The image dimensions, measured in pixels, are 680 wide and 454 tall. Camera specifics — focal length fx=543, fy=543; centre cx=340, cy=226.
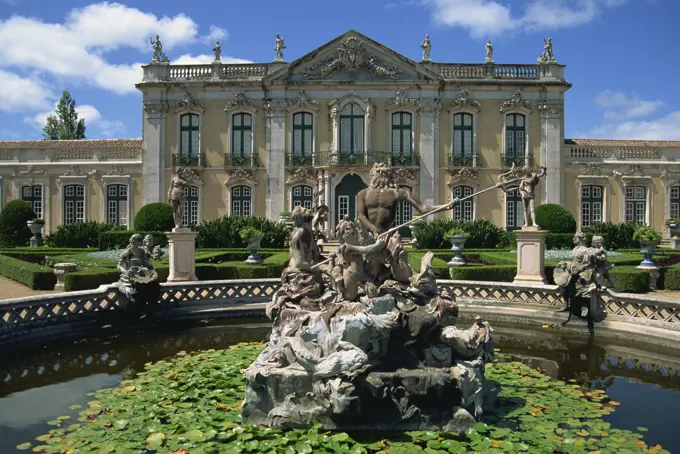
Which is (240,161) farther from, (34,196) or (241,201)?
(34,196)

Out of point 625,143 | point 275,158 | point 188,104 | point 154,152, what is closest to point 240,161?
point 275,158

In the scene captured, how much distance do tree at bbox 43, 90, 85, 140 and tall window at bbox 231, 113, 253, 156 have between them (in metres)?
22.6

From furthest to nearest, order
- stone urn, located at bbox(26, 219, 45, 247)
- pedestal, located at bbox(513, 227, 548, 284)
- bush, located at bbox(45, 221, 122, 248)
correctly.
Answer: stone urn, located at bbox(26, 219, 45, 247), bush, located at bbox(45, 221, 122, 248), pedestal, located at bbox(513, 227, 548, 284)

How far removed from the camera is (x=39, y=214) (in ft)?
90.7

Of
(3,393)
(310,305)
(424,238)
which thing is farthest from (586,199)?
(3,393)

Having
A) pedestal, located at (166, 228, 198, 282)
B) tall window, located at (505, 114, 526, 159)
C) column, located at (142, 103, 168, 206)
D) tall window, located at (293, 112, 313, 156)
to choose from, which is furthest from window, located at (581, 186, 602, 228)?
pedestal, located at (166, 228, 198, 282)

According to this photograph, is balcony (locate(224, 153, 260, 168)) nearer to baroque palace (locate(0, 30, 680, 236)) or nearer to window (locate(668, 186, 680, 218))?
baroque palace (locate(0, 30, 680, 236))

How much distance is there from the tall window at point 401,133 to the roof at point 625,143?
8340 millimetres

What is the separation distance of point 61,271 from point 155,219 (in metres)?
11.0

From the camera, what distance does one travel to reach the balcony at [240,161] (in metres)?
27.3

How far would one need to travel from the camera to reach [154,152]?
27.3m

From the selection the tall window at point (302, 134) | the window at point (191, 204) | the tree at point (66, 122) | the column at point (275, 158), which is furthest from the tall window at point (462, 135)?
the tree at point (66, 122)

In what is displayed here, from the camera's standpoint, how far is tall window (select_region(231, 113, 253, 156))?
27.5 metres

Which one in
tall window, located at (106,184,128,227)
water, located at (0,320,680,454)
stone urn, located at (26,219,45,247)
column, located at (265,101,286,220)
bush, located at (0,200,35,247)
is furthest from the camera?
tall window, located at (106,184,128,227)
